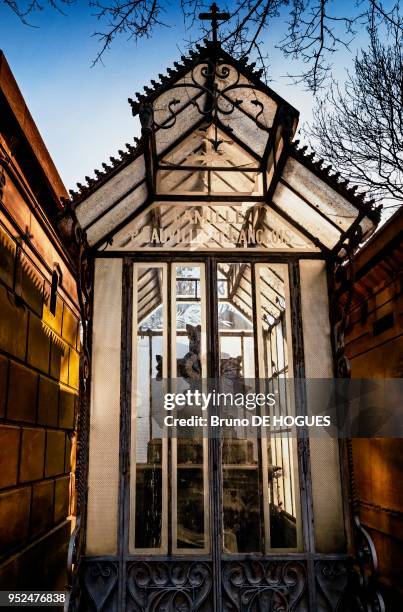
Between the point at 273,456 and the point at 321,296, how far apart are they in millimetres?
1604

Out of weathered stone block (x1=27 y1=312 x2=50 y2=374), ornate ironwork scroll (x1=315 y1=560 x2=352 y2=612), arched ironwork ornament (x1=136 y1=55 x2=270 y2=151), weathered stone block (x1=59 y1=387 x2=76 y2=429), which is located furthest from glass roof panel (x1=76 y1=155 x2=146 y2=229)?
ornate ironwork scroll (x1=315 y1=560 x2=352 y2=612)

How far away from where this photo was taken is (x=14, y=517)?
4.77m

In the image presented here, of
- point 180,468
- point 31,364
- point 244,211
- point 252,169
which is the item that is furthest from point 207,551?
point 252,169

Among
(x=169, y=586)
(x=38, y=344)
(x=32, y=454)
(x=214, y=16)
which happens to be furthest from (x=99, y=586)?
(x=214, y=16)

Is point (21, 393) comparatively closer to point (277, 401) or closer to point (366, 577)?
point (277, 401)

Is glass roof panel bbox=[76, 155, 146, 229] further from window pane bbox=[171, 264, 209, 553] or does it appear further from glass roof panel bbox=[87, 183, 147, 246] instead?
window pane bbox=[171, 264, 209, 553]

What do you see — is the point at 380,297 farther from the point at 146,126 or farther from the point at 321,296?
the point at 146,126

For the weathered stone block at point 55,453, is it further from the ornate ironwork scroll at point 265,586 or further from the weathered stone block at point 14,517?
the ornate ironwork scroll at point 265,586

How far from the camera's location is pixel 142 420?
4.93 meters

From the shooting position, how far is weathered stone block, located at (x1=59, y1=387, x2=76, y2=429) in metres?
7.28

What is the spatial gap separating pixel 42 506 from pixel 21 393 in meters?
1.72

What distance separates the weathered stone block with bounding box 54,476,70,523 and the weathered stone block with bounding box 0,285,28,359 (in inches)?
105

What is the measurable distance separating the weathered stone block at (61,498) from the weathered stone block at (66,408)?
744 mm

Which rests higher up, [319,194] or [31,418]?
[319,194]
